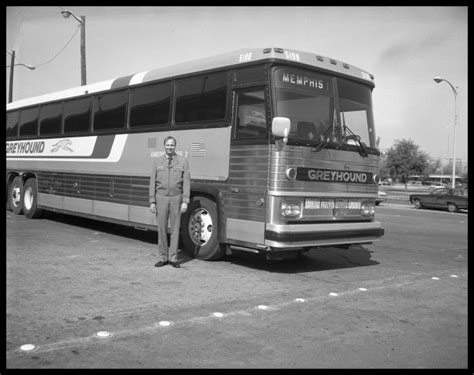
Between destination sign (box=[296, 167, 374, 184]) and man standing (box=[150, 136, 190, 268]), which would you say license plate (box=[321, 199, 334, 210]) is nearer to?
destination sign (box=[296, 167, 374, 184])

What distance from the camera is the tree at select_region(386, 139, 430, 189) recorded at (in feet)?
212

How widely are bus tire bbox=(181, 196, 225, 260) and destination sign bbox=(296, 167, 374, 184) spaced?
1616mm

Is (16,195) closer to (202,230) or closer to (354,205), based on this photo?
(202,230)

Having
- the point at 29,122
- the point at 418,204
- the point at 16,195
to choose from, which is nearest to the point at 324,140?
the point at 29,122

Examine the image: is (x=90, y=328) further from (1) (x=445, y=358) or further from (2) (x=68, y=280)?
(1) (x=445, y=358)

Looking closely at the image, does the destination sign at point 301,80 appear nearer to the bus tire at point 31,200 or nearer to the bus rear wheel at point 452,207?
the bus tire at point 31,200

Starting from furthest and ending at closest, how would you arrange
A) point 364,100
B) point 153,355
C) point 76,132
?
point 76,132 → point 364,100 → point 153,355

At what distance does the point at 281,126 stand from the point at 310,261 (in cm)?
288

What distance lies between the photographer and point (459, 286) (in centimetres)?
717

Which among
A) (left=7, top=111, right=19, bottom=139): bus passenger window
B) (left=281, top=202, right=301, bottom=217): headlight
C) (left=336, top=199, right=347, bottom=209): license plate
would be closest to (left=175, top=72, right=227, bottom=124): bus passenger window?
(left=281, top=202, right=301, bottom=217): headlight

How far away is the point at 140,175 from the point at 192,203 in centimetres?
173

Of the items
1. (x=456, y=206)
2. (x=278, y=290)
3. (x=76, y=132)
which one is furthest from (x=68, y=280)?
(x=456, y=206)

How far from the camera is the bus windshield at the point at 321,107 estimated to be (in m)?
7.32

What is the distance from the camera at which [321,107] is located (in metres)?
7.67
